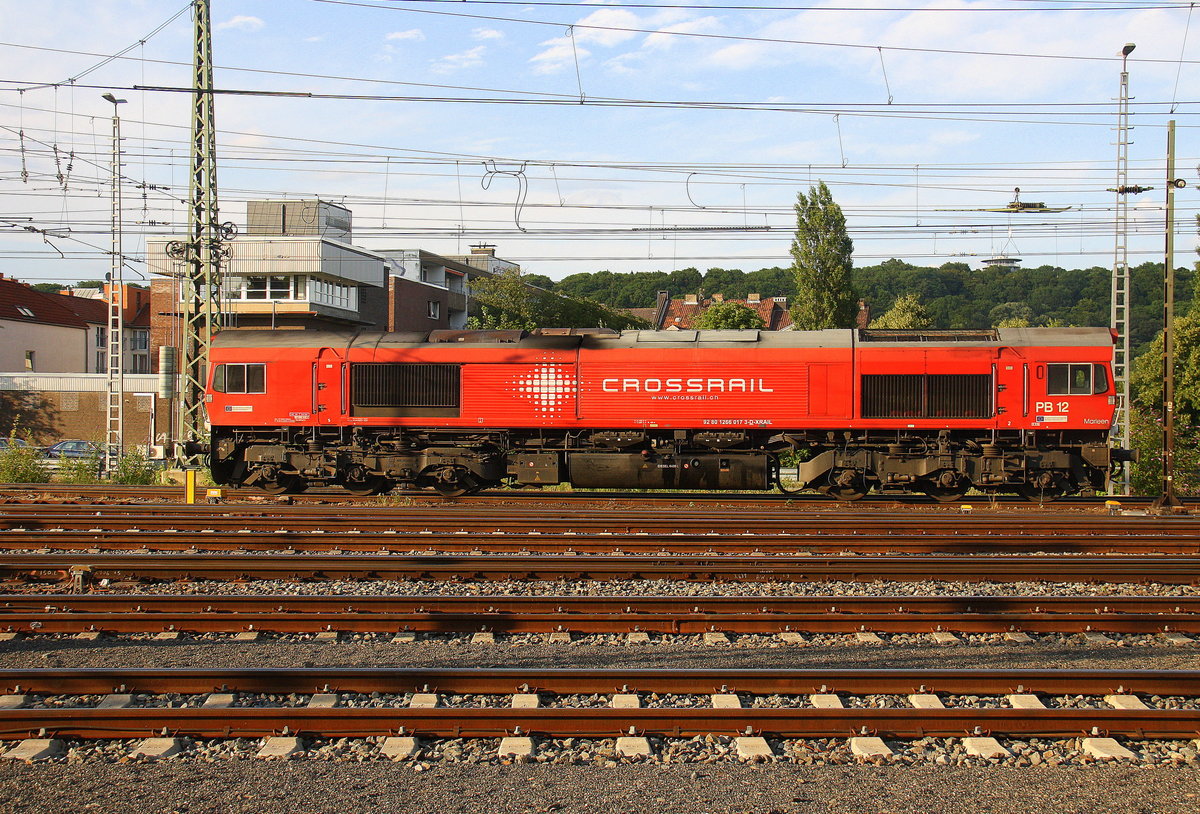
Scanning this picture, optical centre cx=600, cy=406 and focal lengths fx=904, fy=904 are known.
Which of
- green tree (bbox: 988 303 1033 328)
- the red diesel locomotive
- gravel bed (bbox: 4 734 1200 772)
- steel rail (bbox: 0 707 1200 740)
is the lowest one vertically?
gravel bed (bbox: 4 734 1200 772)

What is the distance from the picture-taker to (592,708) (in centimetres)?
632

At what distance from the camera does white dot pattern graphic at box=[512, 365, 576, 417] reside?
1798cm

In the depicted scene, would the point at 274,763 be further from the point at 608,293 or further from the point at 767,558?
the point at 608,293

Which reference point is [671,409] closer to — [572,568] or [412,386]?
[412,386]

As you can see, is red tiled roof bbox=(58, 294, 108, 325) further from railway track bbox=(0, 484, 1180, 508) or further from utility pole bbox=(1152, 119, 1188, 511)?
utility pole bbox=(1152, 119, 1188, 511)

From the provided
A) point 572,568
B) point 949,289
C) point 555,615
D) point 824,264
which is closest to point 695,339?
point 572,568

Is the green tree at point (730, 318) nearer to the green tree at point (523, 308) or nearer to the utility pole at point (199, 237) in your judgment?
the green tree at point (523, 308)

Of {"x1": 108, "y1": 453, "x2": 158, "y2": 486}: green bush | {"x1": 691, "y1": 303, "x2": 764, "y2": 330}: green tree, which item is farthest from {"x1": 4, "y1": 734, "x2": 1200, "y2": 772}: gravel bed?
{"x1": 691, "y1": 303, "x2": 764, "y2": 330}: green tree

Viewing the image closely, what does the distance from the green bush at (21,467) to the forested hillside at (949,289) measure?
6456 centimetres

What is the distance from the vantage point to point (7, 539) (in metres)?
12.6

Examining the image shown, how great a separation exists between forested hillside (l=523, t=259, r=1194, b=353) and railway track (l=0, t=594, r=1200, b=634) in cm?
7662

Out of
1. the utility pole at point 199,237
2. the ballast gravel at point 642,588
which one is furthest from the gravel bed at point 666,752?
the utility pole at point 199,237

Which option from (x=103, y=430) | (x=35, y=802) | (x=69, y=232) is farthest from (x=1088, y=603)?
(x=103, y=430)

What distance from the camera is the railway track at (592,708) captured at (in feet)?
20.0
